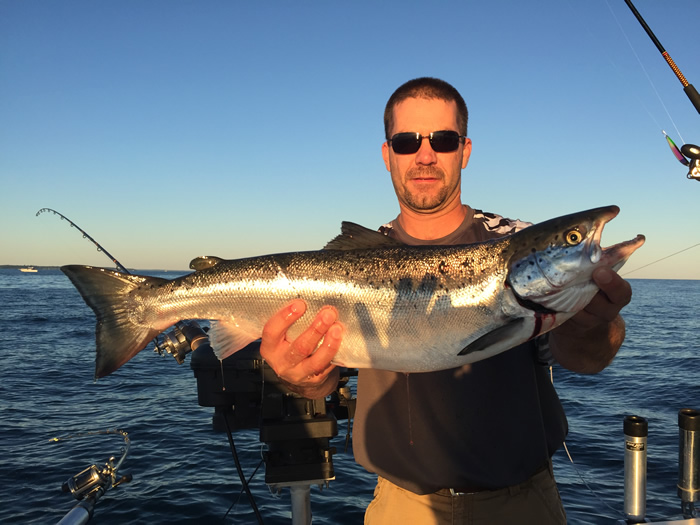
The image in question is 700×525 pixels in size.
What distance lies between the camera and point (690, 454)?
561 centimetres

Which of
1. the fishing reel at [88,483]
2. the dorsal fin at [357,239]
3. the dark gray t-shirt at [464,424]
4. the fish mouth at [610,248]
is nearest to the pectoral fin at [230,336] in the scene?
the dorsal fin at [357,239]

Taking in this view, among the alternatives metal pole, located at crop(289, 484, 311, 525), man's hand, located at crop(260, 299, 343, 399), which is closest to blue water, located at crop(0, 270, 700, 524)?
metal pole, located at crop(289, 484, 311, 525)

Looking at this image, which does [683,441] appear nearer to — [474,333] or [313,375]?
[474,333]

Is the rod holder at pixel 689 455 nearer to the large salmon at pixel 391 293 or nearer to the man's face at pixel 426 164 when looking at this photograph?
the large salmon at pixel 391 293

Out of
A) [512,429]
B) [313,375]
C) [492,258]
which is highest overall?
[492,258]

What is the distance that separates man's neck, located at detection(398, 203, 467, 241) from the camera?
4.51 meters

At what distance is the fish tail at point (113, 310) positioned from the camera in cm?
397

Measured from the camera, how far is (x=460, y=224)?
4.55 m

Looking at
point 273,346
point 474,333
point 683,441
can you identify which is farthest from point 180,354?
point 683,441

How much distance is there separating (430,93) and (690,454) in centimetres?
494

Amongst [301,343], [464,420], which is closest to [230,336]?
[301,343]

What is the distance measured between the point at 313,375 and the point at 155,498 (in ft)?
29.7

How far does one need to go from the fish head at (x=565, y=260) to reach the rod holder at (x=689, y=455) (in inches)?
138

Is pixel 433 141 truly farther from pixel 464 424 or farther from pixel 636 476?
pixel 636 476
